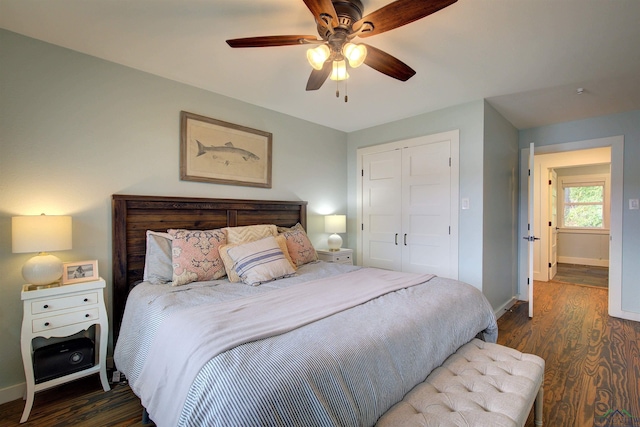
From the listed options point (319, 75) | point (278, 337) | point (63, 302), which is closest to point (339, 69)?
point (319, 75)

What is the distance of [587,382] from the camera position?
2.10m

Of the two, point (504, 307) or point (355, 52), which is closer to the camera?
point (355, 52)

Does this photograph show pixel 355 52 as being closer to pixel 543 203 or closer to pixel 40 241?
pixel 40 241

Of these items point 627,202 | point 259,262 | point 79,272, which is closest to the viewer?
point 79,272

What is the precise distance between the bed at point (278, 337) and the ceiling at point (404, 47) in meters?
1.20

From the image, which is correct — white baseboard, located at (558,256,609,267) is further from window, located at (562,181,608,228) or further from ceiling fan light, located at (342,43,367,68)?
ceiling fan light, located at (342,43,367,68)

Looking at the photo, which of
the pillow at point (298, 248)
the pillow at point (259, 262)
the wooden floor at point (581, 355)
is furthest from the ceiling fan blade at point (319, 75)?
the wooden floor at point (581, 355)

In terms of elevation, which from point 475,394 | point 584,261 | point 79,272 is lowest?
point 584,261

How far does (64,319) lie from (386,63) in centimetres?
265

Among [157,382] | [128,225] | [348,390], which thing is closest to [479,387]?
[348,390]

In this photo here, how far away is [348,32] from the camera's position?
162 cm

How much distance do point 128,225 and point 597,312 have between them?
519cm

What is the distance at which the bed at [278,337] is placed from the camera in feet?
3.25

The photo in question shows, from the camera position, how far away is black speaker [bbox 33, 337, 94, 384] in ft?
5.94
